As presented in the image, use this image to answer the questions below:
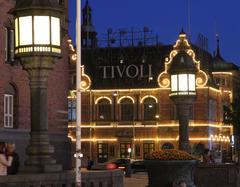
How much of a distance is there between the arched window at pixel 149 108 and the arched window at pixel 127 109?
Result: 1614 millimetres

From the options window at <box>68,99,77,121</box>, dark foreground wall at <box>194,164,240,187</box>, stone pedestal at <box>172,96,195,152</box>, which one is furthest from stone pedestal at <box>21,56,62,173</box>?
window at <box>68,99,77,121</box>

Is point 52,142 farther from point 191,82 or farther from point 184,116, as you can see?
point 191,82

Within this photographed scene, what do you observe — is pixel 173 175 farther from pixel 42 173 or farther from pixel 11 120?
pixel 11 120

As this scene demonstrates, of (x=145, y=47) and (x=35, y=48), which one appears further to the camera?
(x=145, y=47)

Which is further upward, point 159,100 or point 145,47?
point 145,47

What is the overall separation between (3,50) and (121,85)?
1858 inches

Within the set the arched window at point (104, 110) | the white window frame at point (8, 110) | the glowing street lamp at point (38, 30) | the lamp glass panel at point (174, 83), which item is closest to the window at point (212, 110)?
the arched window at point (104, 110)

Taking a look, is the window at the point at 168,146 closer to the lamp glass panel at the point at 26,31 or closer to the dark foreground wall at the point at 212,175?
the dark foreground wall at the point at 212,175

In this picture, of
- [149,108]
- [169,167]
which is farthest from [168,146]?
A: [169,167]

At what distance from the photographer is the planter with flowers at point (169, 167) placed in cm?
2392

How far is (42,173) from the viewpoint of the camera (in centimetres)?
1805

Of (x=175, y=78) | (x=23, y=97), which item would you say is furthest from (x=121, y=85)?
(x=175, y=78)

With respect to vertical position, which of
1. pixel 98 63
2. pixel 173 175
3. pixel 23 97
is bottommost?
pixel 173 175

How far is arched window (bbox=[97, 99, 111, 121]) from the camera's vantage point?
8931 centimetres
